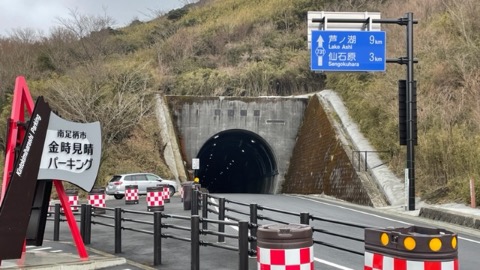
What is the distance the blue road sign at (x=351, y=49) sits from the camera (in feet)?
67.4

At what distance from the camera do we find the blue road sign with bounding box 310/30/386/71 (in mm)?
20547

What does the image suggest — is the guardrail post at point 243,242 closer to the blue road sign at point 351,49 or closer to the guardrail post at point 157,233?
the guardrail post at point 157,233

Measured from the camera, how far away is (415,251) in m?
3.87

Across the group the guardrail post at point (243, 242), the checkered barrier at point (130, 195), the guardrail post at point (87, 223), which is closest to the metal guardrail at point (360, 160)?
the checkered barrier at point (130, 195)

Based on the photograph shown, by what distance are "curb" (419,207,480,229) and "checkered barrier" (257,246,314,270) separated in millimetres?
10947

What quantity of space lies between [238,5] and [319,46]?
56487mm

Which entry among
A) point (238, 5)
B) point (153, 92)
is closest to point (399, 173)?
point (153, 92)

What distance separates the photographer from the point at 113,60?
52.2m

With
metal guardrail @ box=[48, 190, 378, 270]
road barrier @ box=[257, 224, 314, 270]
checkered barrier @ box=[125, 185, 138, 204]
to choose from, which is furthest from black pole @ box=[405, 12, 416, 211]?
road barrier @ box=[257, 224, 314, 270]

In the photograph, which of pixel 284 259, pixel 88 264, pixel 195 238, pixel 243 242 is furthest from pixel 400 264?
pixel 88 264

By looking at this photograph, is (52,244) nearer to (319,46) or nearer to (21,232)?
(21,232)

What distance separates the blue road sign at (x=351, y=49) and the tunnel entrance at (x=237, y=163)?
705 inches

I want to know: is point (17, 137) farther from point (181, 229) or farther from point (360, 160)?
point (360, 160)

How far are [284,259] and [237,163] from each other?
5427 cm
